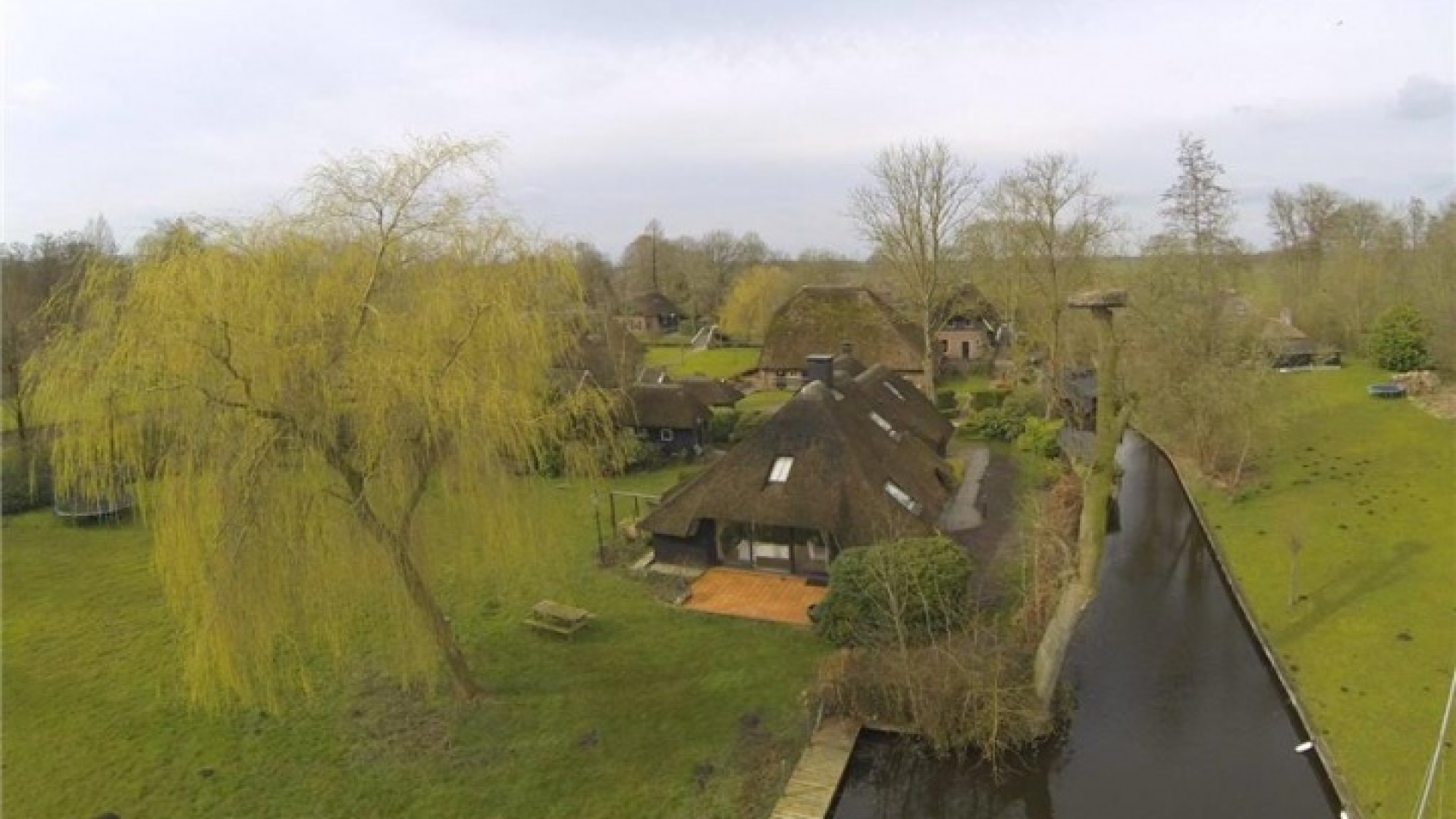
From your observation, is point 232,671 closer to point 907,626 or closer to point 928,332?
point 907,626

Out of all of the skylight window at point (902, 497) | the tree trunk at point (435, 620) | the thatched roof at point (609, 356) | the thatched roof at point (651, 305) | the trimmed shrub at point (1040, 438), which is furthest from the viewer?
the thatched roof at point (651, 305)

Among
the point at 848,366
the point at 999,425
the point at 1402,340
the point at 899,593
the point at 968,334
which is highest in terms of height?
the point at 968,334

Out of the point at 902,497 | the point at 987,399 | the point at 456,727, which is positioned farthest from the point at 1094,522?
the point at 987,399

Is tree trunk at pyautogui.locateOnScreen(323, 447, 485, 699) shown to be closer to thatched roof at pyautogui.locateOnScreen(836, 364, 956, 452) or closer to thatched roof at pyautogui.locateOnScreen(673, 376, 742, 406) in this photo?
thatched roof at pyautogui.locateOnScreen(836, 364, 956, 452)

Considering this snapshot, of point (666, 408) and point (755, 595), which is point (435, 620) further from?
point (666, 408)

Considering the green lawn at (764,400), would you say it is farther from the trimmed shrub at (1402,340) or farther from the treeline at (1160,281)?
the trimmed shrub at (1402,340)

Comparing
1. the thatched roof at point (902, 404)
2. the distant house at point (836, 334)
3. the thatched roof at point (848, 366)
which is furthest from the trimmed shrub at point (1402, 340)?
the thatched roof at point (848, 366)

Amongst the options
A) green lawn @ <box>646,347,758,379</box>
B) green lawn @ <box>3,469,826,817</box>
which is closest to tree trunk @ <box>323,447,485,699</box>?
green lawn @ <box>3,469,826,817</box>
